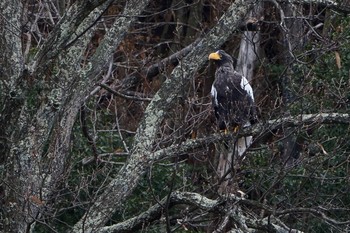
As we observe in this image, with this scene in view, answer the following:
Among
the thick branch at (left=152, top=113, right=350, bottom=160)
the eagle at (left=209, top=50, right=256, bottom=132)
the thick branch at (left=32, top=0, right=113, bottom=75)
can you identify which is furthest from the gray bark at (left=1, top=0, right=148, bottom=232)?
the eagle at (left=209, top=50, right=256, bottom=132)

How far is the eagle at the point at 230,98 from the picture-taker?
9.38 metres

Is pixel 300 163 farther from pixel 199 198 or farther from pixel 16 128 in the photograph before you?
pixel 16 128

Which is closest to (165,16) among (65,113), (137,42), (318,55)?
(137,42)

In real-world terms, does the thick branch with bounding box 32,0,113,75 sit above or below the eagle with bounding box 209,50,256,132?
above

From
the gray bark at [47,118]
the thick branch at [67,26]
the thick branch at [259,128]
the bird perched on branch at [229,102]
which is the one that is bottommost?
the bird perched on branch at [229,102]

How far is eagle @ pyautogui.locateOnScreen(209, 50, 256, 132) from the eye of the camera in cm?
938

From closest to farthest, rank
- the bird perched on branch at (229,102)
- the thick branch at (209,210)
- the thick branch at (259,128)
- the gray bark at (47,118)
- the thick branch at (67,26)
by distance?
the thick branch at (67,26)
the gray bark at (47,118)
the thick branch at (209,210)
the thick branch at (259,128)
the bird perched on branch at (229,102)

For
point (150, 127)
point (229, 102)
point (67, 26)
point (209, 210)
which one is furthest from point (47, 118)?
point (229, 102)

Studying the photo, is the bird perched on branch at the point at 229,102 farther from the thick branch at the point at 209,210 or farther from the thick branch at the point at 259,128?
the thick branch at the point at 209,210

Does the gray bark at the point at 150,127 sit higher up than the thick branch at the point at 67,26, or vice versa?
the thick branch at the point at 67,26

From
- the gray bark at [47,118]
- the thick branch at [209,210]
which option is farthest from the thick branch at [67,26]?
the thick branch at [209,210]

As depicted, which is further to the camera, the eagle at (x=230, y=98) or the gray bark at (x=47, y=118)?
the eagle at (x=230, y=98)

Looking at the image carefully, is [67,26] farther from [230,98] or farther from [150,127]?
[230,98]

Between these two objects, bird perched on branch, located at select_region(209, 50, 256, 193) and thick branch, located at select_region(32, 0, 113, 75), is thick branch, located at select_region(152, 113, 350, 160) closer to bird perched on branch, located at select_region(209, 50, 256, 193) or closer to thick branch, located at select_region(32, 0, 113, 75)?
bird perched on branch, located at select_region(209, 50, 256, 193)
